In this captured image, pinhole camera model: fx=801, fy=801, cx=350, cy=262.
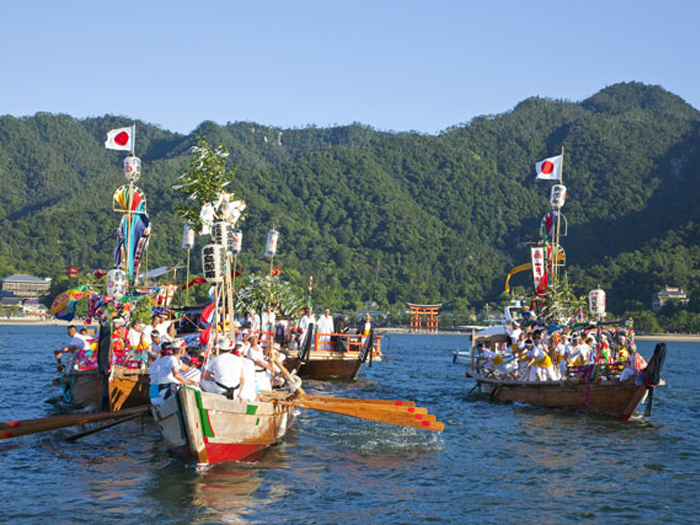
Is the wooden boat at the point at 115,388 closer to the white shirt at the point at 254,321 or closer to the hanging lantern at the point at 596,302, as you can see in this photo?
the white shirt at the point at 254,321

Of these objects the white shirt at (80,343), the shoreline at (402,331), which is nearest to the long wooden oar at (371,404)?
the white shirt at (80,343)

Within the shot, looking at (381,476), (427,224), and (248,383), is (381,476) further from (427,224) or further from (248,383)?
(427,224)

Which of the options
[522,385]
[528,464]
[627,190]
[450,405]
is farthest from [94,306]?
[627,190]

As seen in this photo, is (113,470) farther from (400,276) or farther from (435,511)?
(400,276)

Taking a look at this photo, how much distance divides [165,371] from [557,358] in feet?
45.4

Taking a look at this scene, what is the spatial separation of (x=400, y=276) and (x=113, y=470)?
157 metres

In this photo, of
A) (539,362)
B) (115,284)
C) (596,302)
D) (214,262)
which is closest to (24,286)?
(115,284)

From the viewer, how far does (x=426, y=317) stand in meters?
150

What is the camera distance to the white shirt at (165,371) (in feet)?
47.2

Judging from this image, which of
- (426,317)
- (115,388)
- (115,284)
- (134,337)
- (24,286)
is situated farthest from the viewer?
(426,317)

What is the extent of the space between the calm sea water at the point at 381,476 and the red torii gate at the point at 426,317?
124 metres

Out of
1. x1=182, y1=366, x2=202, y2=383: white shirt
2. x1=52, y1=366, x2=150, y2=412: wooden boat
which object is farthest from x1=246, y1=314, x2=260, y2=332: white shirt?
x1=182, y1=366, x2=202, y2=383: white shirt

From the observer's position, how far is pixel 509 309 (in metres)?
47.8

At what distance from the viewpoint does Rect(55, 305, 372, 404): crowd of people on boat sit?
14.1 metres
